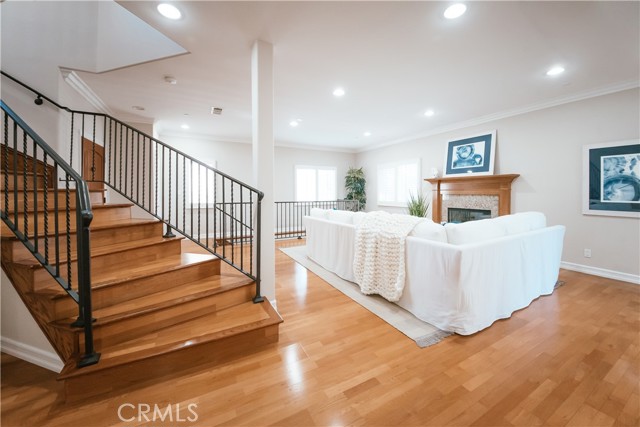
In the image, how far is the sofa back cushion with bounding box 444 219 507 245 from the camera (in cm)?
213

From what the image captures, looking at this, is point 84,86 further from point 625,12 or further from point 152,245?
point 625,12

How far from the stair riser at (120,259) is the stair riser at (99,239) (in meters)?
0.16

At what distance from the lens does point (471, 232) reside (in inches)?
86.2

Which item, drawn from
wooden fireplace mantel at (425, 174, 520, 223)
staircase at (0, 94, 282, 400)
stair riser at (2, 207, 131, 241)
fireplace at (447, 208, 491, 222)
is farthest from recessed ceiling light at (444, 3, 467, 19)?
fireplace at (447, 208, 491, 222)

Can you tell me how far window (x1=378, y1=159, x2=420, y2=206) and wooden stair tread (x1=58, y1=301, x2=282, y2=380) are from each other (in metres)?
5.13

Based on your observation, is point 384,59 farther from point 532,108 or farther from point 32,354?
point 32,354

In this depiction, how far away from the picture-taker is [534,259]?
8.62 feet

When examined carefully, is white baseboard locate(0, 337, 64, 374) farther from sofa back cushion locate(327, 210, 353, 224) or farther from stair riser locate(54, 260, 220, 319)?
sofa back cushion locate(327, 210, 353, 224)

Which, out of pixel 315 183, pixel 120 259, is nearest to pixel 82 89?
pixel 120 259

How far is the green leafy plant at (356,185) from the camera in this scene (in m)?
7.63

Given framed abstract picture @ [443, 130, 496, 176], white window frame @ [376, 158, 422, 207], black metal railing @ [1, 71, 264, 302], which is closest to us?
black metal railing @ [1, 71, 264, 302]

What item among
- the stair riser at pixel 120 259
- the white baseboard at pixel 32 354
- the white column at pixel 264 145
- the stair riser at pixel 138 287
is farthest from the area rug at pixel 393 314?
the white baseboard at pixel 32 354

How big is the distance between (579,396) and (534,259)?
4.92 ft

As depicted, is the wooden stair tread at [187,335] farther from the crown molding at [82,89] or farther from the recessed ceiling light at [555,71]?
the recessed ceiling light at [555,71]
